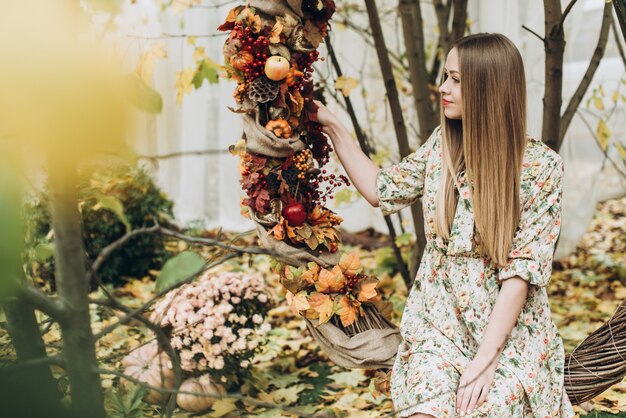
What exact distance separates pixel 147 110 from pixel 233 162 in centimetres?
433

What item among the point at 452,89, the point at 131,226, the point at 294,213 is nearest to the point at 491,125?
the point at 452,89

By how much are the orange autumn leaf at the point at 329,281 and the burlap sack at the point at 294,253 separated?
3 centimetres

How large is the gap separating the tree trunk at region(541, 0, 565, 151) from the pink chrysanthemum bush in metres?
1.11

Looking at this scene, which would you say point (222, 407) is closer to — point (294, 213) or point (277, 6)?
point (294, 213)

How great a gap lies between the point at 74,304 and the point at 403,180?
1.28 m

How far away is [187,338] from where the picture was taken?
7.38 ft

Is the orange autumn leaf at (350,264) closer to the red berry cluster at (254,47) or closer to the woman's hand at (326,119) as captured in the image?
the woman's hand at (326,119)

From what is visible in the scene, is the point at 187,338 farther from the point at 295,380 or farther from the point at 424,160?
the point at 424,160

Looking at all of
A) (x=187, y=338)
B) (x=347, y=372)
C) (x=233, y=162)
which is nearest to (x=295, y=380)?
(x=347, y=372)

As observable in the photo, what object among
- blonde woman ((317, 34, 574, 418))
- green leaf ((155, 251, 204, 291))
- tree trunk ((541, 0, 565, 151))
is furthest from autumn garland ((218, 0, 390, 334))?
green leaf ((155, 251, 204, 291))

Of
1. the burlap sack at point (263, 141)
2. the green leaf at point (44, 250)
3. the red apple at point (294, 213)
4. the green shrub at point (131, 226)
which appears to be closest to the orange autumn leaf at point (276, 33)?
the burlap sack at point (263, 141)

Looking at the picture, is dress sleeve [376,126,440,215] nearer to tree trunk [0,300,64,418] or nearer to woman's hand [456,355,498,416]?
woman's hand [456,355,498,416]

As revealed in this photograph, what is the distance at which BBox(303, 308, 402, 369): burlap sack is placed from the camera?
5.50ft

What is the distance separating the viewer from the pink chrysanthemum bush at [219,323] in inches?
88.6
